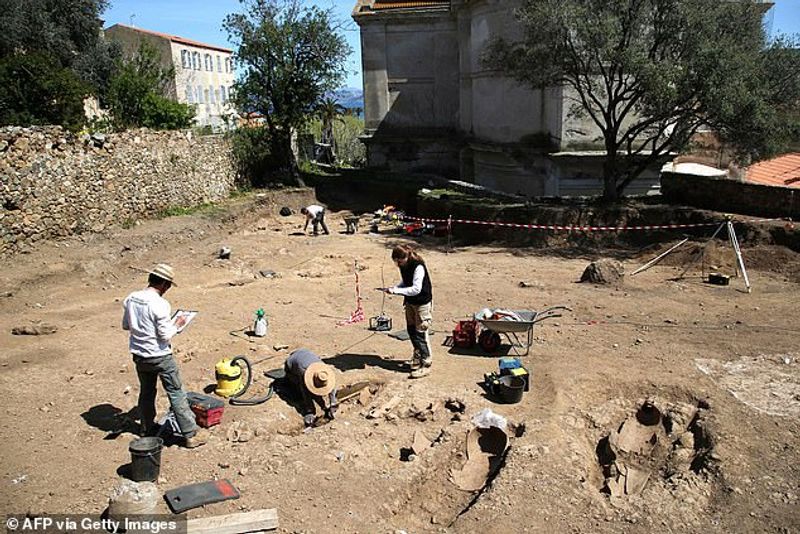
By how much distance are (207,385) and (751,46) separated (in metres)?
15.1

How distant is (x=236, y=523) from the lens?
5305mm

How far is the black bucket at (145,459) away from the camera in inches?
226

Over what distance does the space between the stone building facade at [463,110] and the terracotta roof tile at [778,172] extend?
4700mm

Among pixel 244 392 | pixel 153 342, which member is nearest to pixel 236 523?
pixel 153 342

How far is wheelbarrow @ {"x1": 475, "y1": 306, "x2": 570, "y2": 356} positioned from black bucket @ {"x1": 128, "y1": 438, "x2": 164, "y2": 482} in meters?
4.76

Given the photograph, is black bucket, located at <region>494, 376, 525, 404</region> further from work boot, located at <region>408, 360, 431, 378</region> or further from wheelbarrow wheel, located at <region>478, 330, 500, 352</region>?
wheelbarrow wheel, located at <region>478, 330, 500, 352</region>

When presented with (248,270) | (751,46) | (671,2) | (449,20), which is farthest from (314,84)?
(751,46)

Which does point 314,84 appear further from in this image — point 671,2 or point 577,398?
point 577,398

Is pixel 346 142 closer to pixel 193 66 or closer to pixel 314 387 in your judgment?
pixel 193 66

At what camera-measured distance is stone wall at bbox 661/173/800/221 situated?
14.6 meters

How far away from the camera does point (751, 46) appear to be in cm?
1509

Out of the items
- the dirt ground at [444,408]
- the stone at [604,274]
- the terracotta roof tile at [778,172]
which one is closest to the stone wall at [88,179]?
the dirt ground at [444,408]

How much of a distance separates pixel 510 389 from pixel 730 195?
37.8 ft

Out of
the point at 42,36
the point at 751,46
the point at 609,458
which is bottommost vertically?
the point at 609,458
